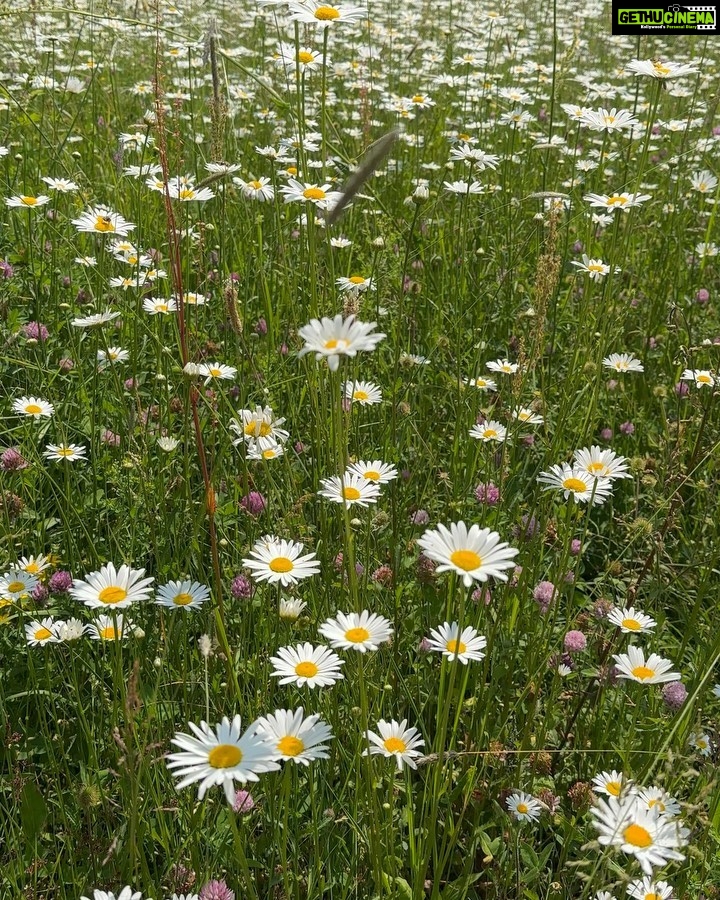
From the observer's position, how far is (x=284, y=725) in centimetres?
125

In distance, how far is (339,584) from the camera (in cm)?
194

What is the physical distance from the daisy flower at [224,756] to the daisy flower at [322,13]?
141 centimetres

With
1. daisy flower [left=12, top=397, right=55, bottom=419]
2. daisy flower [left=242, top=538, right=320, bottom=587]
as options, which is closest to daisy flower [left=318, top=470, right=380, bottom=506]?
daisy flower [left=242, top=538, right=320, bottom=587]

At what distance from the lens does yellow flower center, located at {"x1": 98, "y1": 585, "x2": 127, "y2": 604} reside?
57.4 inches

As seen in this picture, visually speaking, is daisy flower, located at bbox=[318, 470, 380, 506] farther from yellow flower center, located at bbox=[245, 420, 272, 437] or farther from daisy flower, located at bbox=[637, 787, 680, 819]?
daisy flower, located at bbox=[637, 787, 680, 819]

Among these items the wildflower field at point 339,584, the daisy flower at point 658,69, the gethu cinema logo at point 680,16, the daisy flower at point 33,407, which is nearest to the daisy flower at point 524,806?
the wildflower field at point 339,584

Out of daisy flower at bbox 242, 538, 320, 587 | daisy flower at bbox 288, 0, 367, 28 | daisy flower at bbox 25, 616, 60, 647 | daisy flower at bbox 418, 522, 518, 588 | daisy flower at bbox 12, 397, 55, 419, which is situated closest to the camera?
daisy flower at bbox 418, 522, 518, 588

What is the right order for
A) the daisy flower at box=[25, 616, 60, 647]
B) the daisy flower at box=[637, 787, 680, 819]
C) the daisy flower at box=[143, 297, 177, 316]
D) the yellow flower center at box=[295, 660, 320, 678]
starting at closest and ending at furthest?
the daisy flower at box=[637, 787, 680, 819] < the yellow flower center at box=[295, 660, 320, 678] < the daisy flower at box=[25, 616, 60, 647] < the daisy flower at box=[143, 297, 177, 316]

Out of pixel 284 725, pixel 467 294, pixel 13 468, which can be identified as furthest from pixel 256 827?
pixel 467 294

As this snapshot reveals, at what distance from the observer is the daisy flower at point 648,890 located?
4.06 ft

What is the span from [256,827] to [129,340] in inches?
69.4

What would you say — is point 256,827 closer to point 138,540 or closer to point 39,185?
point 138,540

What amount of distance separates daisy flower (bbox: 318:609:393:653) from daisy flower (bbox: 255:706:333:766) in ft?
0.42

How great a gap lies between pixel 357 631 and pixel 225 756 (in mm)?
348
